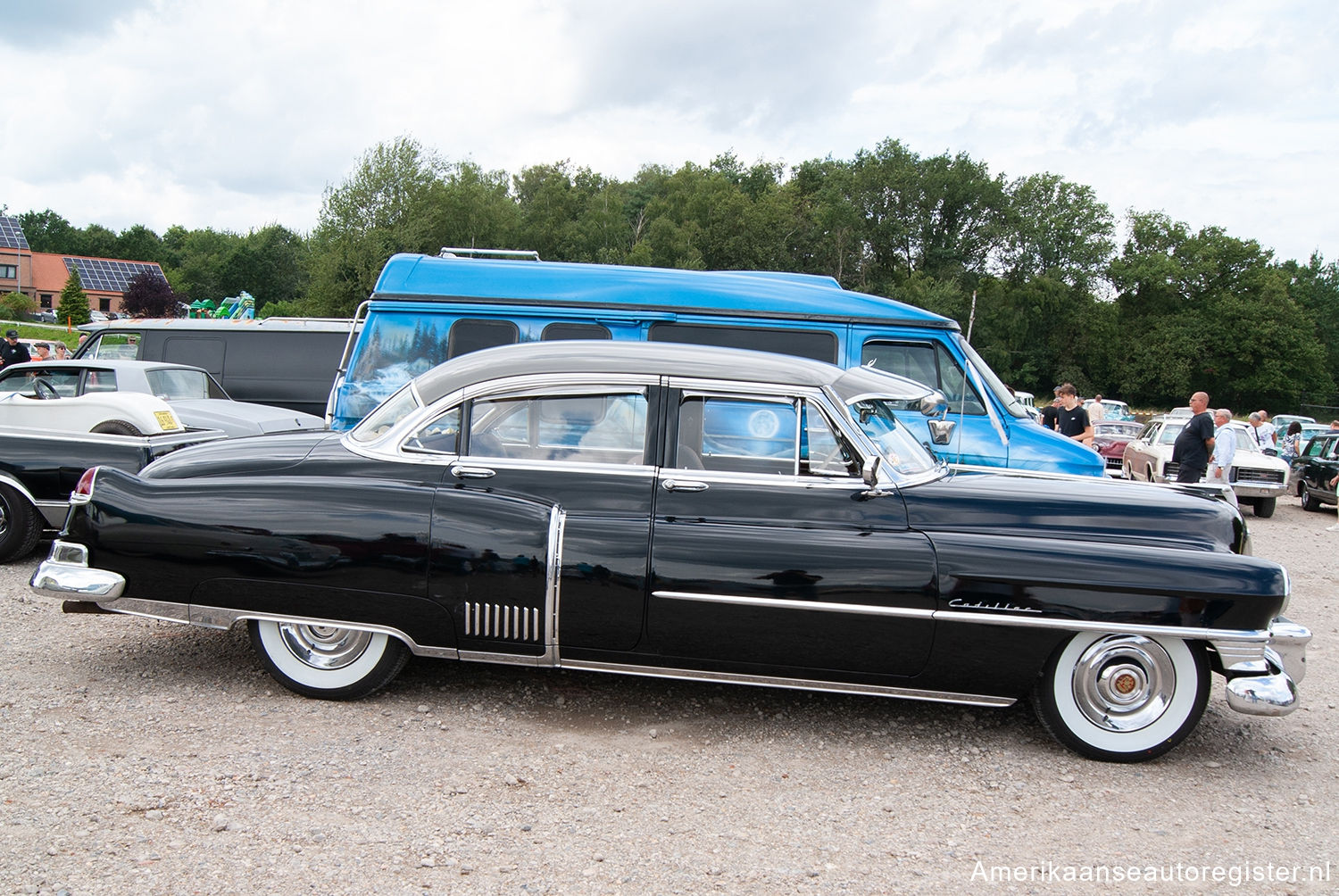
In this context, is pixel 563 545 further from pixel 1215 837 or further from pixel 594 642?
pixel 1215 837

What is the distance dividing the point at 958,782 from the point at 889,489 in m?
1.26

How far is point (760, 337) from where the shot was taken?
25.2ft

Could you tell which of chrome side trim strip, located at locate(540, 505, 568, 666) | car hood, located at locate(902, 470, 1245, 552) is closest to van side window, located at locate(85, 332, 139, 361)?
chrome side trim strip, located at locate(540, 505, 568, 666)

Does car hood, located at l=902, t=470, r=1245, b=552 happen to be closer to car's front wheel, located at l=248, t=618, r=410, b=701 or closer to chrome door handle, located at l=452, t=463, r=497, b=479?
chrome door handle, located at l=452, t=463, r=497, b=479

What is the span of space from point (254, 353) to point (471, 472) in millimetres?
10265

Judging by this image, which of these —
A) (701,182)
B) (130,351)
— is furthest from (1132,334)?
(130,351)

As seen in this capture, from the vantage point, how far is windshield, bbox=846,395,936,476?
4195 mm

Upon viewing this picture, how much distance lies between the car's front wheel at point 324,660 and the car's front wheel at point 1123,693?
2.98 metres

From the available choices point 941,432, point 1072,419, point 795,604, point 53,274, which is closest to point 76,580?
point 795,604

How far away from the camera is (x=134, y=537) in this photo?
13.3 feet

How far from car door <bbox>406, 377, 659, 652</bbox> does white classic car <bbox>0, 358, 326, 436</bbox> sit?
5.35 metres

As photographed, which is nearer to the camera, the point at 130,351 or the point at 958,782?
the point at 958,782

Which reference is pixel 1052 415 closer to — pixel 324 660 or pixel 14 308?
pixel 324 660

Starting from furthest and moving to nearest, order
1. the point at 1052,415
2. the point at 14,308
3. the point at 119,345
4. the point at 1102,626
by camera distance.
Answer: the point at 14,308
the point at 119,345
the point at 1052,415
the point at 1102,626
